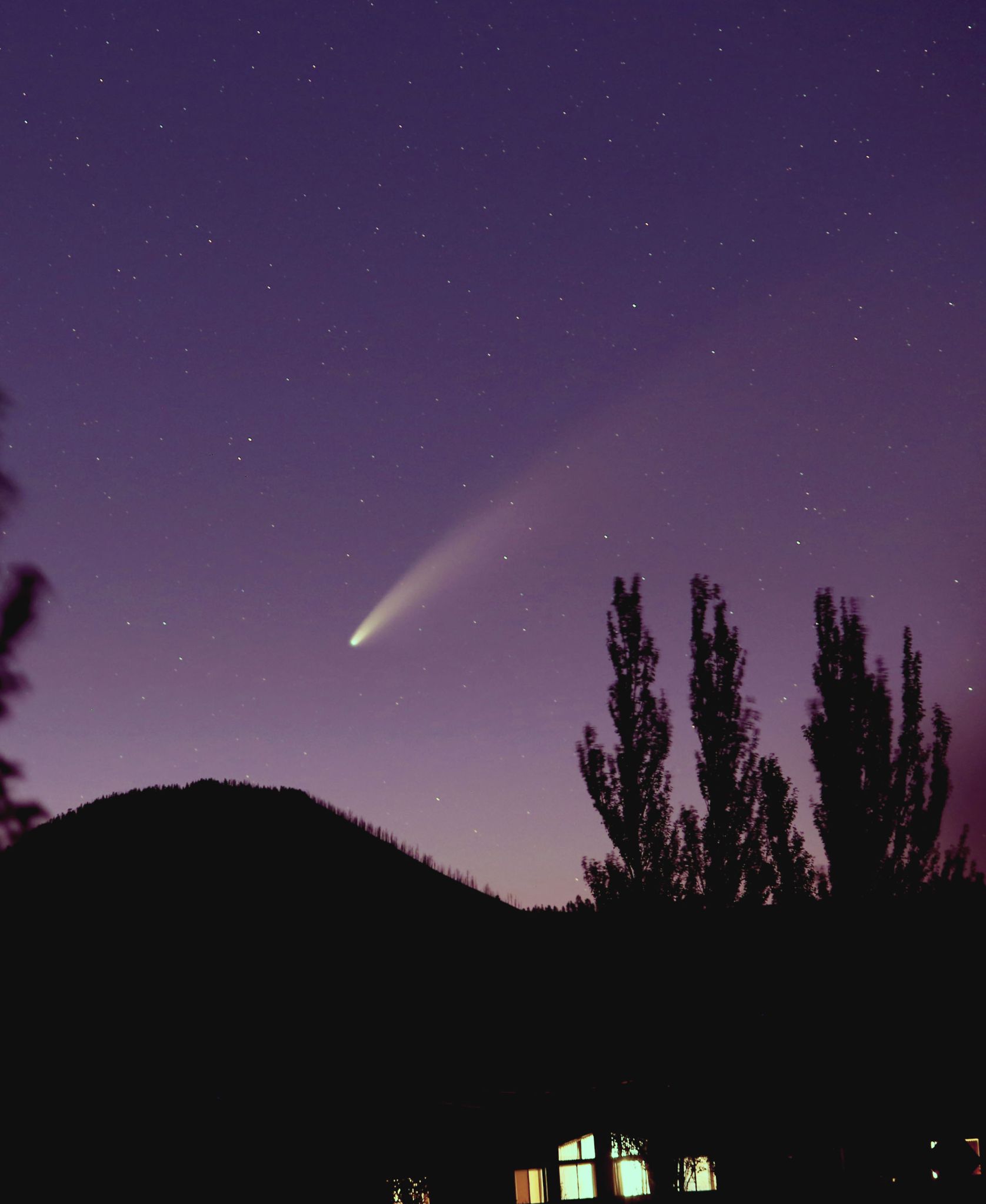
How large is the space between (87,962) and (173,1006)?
2416 millimetres

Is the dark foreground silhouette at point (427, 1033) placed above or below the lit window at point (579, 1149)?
above

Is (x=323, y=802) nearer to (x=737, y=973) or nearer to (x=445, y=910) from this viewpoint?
(x=445, y=910)

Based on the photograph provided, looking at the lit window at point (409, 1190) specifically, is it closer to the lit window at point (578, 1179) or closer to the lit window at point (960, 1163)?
the lit window at point (578, 1179)

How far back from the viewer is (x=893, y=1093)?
57.0 ft

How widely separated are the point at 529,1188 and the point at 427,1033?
3.30 m

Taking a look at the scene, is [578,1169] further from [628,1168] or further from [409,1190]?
[409,1190]

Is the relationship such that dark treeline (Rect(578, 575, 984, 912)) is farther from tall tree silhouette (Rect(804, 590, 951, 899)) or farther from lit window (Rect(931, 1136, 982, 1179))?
lit window (Rect(931, 1136, 982, 1179))

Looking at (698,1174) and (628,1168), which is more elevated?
(628,1168)

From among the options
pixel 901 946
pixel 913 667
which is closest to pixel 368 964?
pixel 901 946

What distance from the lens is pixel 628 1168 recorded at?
57.0ft

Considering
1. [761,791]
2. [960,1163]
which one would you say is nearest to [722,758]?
[761,791]

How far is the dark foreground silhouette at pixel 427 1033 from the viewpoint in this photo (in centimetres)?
1625

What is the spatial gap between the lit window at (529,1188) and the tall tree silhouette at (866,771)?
784 cm

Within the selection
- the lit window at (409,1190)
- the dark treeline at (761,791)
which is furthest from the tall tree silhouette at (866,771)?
the lit window at (409,1190)
